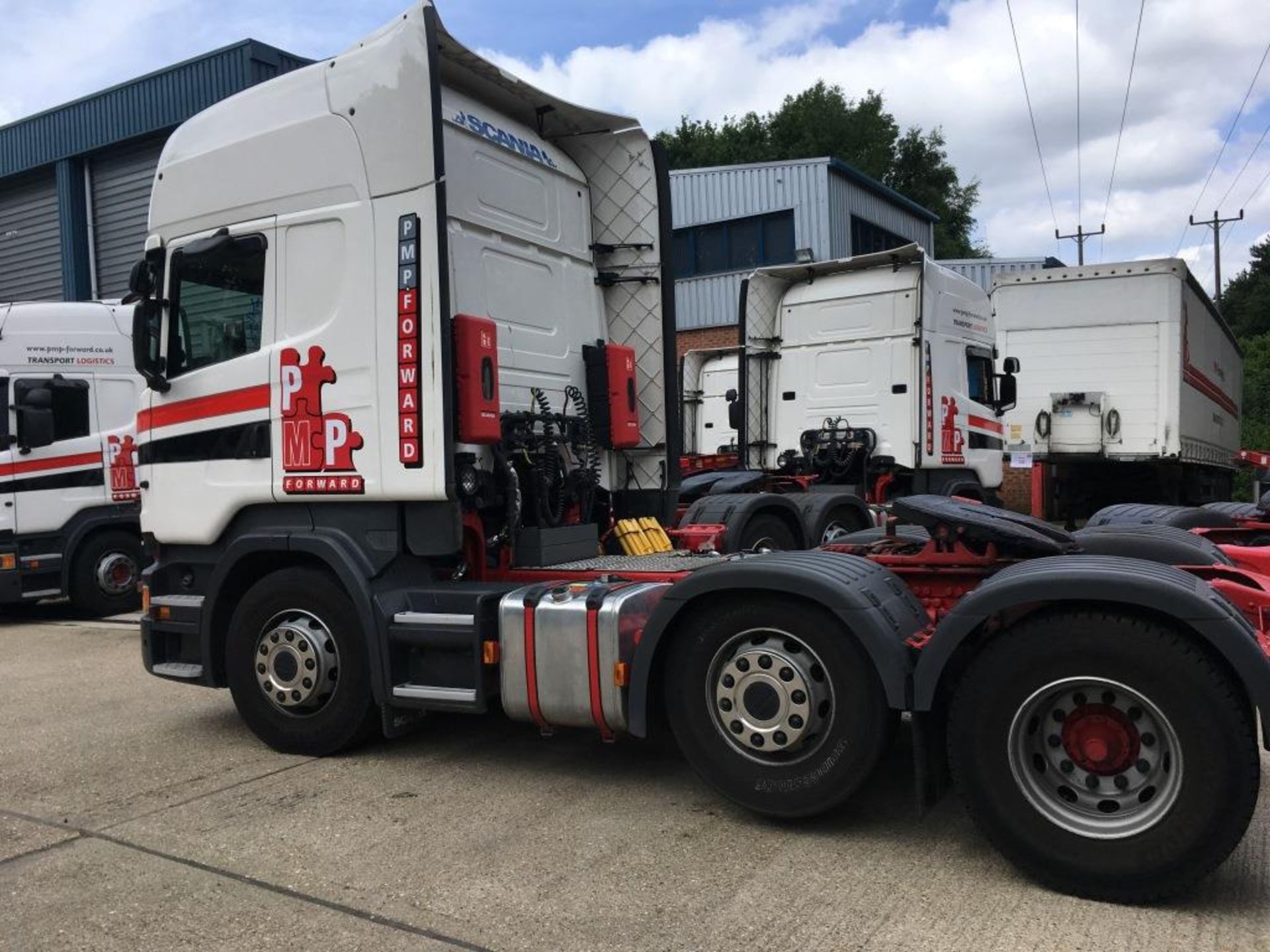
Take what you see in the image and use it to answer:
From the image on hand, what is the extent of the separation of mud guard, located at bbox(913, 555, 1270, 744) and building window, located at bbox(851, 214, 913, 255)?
73.0 feet

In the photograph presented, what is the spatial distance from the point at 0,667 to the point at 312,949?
6719 millimetres

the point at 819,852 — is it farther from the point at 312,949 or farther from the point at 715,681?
the point at 312,949

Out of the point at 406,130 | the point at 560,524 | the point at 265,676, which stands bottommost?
the point at 265,676

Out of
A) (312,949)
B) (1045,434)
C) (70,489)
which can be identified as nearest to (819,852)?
(312,949)

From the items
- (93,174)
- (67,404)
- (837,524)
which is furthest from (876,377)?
(93,174)

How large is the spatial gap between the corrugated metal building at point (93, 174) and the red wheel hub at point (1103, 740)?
51.9ft

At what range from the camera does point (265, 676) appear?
5.31m

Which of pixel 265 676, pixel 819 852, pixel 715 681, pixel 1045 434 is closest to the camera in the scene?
pixel 819 852

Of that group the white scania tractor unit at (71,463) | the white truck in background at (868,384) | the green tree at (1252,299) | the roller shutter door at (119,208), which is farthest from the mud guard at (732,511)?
the green tree at (1252,299)

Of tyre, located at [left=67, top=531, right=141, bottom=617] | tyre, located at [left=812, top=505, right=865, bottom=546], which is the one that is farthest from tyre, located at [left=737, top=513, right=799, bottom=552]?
tyre, located at [left=67, top=531, right=141, bottom=617]

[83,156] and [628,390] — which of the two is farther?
[83,156]

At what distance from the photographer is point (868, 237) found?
2681 centimetres

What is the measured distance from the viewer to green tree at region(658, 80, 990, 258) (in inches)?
2009

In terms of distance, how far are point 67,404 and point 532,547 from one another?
25.1 ft
